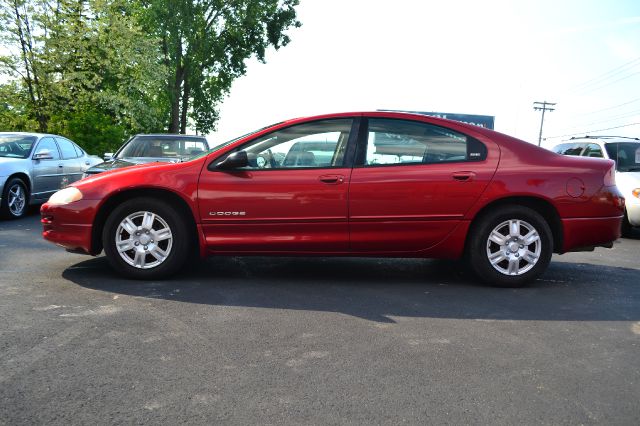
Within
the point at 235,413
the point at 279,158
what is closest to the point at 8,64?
the point at 279,158

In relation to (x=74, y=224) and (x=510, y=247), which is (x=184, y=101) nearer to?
(x=74, y=224)

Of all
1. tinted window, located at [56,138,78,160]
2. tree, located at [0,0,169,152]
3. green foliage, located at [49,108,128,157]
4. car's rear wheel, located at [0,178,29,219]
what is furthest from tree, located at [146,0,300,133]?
car's rear wheel, located at [0,178,29,219]

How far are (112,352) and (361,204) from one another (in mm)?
2575

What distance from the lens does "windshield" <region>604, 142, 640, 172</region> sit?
997cm

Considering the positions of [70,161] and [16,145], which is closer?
[16,145]

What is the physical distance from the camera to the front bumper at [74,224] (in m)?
5.44

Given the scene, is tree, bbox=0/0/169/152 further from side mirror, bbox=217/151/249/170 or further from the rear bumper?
the rear bumper

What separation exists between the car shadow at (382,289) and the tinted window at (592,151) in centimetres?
A: 418

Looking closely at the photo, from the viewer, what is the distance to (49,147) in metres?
11.6

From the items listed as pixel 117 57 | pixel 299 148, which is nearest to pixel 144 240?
pixel 299 148

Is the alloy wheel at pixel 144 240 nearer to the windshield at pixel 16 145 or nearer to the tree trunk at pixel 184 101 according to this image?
the windshield at pixel 16 145

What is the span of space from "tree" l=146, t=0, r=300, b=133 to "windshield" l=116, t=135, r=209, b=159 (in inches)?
836

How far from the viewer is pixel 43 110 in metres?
22.1

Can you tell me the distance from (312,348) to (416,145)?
8.24ft
